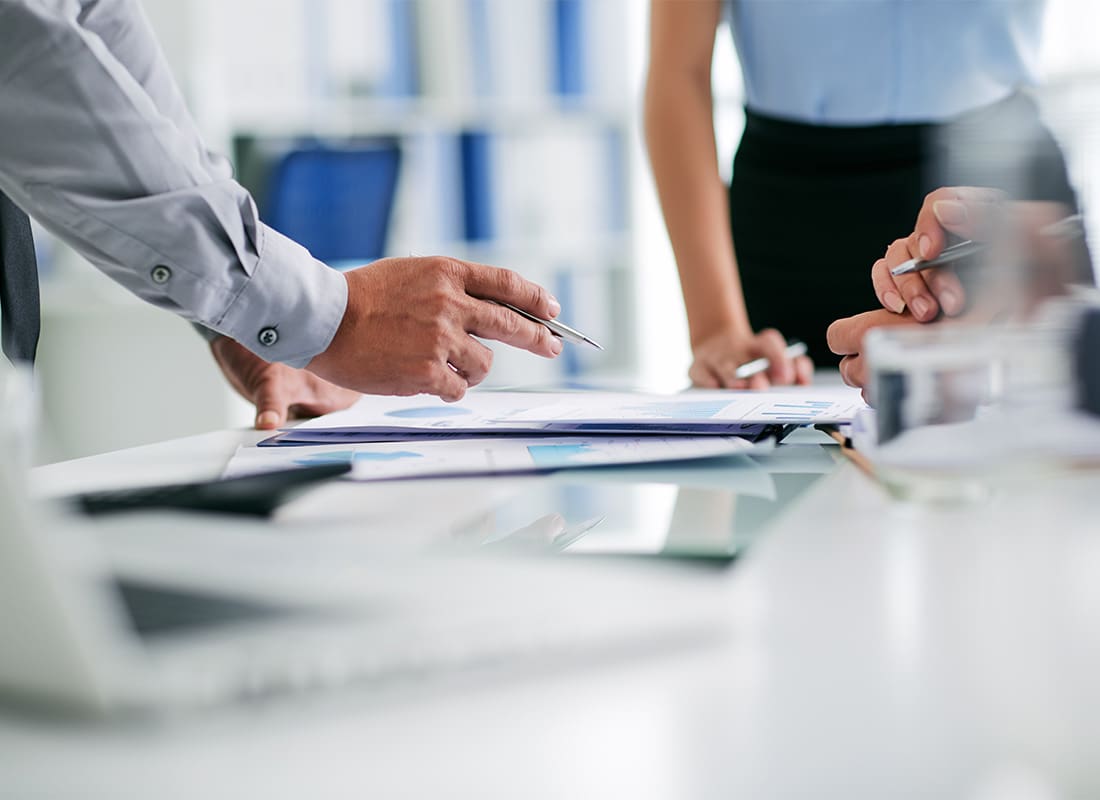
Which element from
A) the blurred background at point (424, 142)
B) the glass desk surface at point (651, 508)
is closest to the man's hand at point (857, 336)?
the glass desk surface at point (651, 508)

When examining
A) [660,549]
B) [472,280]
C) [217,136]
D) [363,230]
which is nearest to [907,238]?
[472,280]

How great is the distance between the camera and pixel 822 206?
150cm

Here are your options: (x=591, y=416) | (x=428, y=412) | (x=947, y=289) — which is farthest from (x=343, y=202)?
(x=947, y=289)

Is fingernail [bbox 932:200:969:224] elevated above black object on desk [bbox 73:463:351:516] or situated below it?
above

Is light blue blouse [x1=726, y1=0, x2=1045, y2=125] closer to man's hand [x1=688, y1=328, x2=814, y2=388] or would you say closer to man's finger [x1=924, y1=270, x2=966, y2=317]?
man's hand [x1=688, y1=328, x2=814, y2=388]

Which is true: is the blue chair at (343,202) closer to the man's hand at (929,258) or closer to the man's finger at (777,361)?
the man's finger at (777,361)

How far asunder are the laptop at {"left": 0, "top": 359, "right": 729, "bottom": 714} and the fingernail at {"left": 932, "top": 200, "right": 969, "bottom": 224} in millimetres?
466

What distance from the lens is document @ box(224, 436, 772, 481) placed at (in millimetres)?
715

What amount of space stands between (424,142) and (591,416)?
2.44 meters

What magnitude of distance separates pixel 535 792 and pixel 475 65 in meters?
3.09

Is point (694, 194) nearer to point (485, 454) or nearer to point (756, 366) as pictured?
point (756, 366)

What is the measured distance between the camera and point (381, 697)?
0.34 meters

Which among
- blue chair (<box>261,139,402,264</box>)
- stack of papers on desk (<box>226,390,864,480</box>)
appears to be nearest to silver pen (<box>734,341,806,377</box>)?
stack of papers on desk (<box>226,390,864,480</box>)

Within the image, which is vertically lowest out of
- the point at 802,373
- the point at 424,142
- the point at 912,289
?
the point at 802,373
